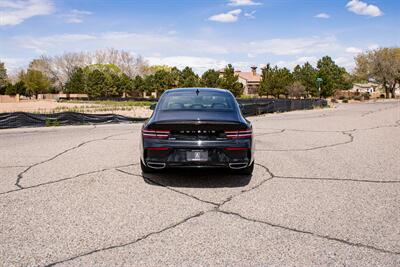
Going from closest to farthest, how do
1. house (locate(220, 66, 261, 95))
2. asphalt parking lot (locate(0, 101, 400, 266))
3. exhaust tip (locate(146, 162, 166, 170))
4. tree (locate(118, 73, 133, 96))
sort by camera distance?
asphalt parking lot (locate(0, 101, 400, 266))
exhaust tip (locate(146, 162, 166, 170))
tree (locate(118, 73, 133, 96))
house (locate(220, 66, 261, 95))

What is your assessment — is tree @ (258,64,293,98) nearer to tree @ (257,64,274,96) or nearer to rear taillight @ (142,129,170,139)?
tree @ (257,64,274,96)

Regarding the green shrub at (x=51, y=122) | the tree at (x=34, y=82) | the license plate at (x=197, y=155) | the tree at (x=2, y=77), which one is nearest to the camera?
the license plate at (x=197, y=155)

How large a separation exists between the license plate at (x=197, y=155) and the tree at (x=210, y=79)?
206ft

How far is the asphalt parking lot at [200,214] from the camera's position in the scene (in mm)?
3303

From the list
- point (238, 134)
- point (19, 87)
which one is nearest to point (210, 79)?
point (19, 87)

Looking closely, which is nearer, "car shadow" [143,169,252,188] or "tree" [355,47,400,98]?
"car shadow" [143,169,252,188]

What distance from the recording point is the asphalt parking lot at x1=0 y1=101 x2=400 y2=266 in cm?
330

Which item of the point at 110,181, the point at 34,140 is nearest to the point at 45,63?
the point at 34,140

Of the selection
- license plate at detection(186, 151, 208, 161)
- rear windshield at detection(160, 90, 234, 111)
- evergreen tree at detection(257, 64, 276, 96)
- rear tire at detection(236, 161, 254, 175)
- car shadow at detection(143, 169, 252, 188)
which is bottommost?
car shadow at detection(143, 169, 252, 188)

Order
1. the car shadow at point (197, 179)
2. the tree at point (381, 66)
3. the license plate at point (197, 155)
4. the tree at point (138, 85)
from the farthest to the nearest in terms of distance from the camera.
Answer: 1. the tree at point (138, 85)
2. the tree at point (381, 66)
3. the car shadow at point (197, 179)
4. the license plate at point (197, 155)

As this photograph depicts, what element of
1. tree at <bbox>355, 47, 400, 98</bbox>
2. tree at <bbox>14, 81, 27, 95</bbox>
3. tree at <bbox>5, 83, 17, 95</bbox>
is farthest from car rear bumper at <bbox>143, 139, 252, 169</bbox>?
tree at <bbox>14, 81, 27, 95</bbox>

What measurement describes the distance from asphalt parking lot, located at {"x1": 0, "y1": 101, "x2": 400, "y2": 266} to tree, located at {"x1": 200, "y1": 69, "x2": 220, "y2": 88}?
A: 61.5 metres

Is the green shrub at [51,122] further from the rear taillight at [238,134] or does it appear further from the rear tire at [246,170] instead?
the rear taillight at [238,134]

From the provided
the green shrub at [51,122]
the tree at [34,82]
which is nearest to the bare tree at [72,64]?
the tree at [34,82]
